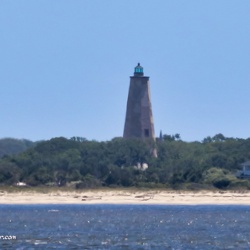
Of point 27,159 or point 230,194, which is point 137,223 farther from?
point 27,159

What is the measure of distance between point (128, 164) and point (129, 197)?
1882 cm

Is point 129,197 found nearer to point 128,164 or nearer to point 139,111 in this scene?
point 128,164

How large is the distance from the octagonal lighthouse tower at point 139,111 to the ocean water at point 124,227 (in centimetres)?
2747

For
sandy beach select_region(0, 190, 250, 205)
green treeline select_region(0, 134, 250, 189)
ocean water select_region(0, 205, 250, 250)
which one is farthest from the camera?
green treeline select_region(0, 134, 250, 189)

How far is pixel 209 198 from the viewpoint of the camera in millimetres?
83875

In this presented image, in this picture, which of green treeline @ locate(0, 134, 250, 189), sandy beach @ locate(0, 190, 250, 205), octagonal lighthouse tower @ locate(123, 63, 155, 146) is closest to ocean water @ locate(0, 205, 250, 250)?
sandy beach @ locate(0, 190, 250, 205)

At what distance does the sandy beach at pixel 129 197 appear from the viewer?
8244cm

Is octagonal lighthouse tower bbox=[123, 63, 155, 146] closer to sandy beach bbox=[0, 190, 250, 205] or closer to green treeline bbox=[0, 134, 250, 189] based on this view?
green treeline bbox=[0, 134, 250, 189]

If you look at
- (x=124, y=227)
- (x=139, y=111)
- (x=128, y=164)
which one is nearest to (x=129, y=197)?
(x=128, y=164)

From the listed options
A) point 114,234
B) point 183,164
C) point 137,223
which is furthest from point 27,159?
point 114,234

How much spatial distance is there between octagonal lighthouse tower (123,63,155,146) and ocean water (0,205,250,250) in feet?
90.1

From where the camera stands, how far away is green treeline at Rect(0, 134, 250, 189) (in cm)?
9050

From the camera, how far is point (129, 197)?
84.9 meters

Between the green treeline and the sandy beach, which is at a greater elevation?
the green treeline
